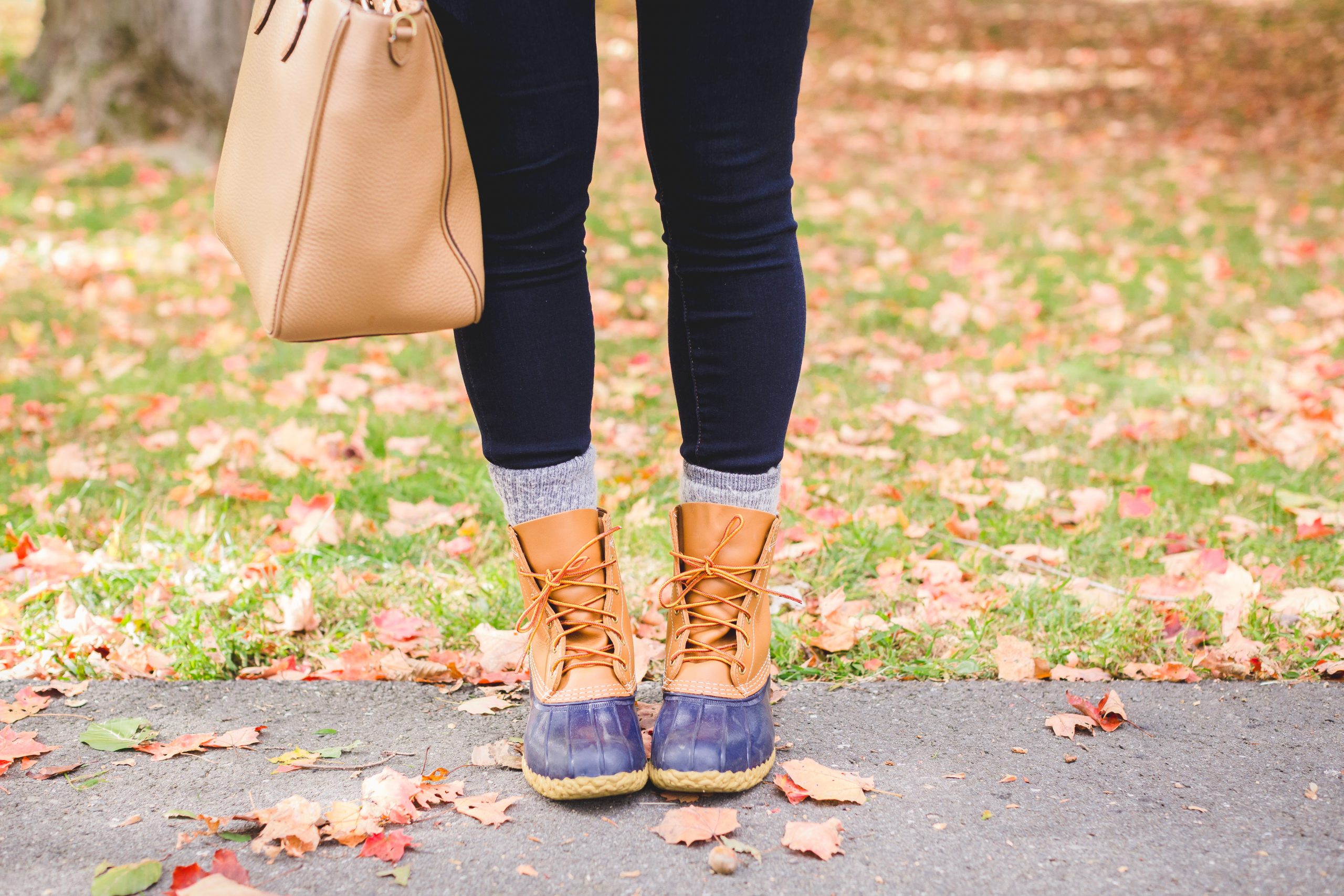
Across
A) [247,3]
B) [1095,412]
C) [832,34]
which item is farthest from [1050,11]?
[1095,412]

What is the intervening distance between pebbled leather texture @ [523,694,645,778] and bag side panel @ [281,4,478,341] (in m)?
0.49

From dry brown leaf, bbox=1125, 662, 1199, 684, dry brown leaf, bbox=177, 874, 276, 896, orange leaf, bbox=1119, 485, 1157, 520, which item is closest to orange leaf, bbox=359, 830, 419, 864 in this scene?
dry brown leaf, bbox=177, 874, 276, 896

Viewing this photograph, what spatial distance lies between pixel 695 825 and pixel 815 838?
0.44ft

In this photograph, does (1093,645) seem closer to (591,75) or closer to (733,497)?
(733,497)

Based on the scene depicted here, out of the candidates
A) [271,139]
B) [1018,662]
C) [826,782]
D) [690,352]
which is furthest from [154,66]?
[826,782]

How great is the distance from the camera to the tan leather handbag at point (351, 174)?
1090mm

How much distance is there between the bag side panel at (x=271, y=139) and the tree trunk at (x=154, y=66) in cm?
487

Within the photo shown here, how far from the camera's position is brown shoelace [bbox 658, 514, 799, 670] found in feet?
4.48

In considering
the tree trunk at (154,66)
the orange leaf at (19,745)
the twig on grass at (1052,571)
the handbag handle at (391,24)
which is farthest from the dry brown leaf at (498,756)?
the tree trunk at (154,66)

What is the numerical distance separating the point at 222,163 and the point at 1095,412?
2198 mm

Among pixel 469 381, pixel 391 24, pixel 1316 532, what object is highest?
pixel 391 24

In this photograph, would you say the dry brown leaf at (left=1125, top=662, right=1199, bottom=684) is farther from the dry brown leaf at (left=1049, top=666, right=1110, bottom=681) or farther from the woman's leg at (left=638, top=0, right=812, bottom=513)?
the woman's leg at (left=638, top=0, right=812, bottom=513)

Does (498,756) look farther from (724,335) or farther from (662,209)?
(662,209)

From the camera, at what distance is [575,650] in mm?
1354
